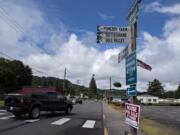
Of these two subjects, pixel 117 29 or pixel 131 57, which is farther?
pixel 117 29

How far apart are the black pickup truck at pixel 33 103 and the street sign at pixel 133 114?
15.2 meters

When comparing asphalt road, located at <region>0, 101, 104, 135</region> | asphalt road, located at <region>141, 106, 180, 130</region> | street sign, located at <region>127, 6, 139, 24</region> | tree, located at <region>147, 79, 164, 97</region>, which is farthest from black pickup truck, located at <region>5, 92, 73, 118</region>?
tree, located at <region>147, 79, 164, 97</region>

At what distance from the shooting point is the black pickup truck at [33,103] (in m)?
24.3

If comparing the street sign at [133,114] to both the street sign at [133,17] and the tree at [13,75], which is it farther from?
the tree at [13,75]

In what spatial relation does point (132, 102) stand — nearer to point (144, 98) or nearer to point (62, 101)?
point (62, 101)

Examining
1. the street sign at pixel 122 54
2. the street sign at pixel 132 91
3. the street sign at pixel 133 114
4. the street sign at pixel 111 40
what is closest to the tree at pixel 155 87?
the street sign at pixel 122 54

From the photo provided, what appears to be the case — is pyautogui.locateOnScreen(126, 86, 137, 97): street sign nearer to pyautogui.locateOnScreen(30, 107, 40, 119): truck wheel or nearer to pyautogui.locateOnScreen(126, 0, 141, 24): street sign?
pyautogui.locateOnScreen(126, 0, 141, 24): street sign

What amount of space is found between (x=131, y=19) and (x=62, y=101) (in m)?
20.4

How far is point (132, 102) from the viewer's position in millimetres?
9602

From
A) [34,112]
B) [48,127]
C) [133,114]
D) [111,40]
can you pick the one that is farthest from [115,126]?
[133,114]

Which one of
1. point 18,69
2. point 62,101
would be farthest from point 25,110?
point 18,69

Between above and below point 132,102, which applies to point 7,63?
above

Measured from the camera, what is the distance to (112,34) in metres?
9.99

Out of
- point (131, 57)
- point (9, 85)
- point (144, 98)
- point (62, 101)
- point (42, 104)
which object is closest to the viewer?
point (131, 57)
